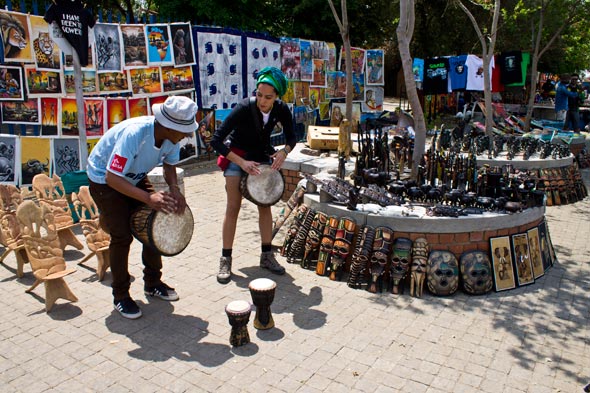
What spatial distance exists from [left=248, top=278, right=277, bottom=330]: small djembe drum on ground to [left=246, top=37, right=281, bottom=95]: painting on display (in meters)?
8.00

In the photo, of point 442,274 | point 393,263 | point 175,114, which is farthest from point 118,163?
point 442,274

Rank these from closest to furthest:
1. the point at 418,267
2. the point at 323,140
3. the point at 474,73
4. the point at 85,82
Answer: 1. the point at 418,267
2. the point at 85,82
3. the point at 323,140
4. the point at 474,73

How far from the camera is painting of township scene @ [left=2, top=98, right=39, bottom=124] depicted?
7.45 metres

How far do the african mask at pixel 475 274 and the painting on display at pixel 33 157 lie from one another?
254 inches

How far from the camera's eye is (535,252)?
5.12 m

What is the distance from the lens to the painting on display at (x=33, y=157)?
766cm

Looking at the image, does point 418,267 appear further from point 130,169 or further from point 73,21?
point 73,21

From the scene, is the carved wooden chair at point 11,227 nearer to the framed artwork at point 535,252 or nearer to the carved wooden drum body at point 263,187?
the carved wooden drum body at point 263,187

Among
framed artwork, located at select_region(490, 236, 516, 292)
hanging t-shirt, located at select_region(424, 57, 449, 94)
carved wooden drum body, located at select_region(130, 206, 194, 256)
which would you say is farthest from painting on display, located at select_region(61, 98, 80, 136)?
hanging t-shirt, located at select_region(424, 57, 449, 94)

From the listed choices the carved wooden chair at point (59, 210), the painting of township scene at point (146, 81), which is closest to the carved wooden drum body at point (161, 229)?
the carved wooden chair at point (59, 210)

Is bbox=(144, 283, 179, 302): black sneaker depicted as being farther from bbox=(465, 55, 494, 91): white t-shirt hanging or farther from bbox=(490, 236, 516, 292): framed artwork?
bbox=(465, 55, 494, 91): white t-shirt hanging

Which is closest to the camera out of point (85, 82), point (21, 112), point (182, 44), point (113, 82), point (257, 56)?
point (21, 112)

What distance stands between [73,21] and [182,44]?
3.14 m

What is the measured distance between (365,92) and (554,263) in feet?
35.5
